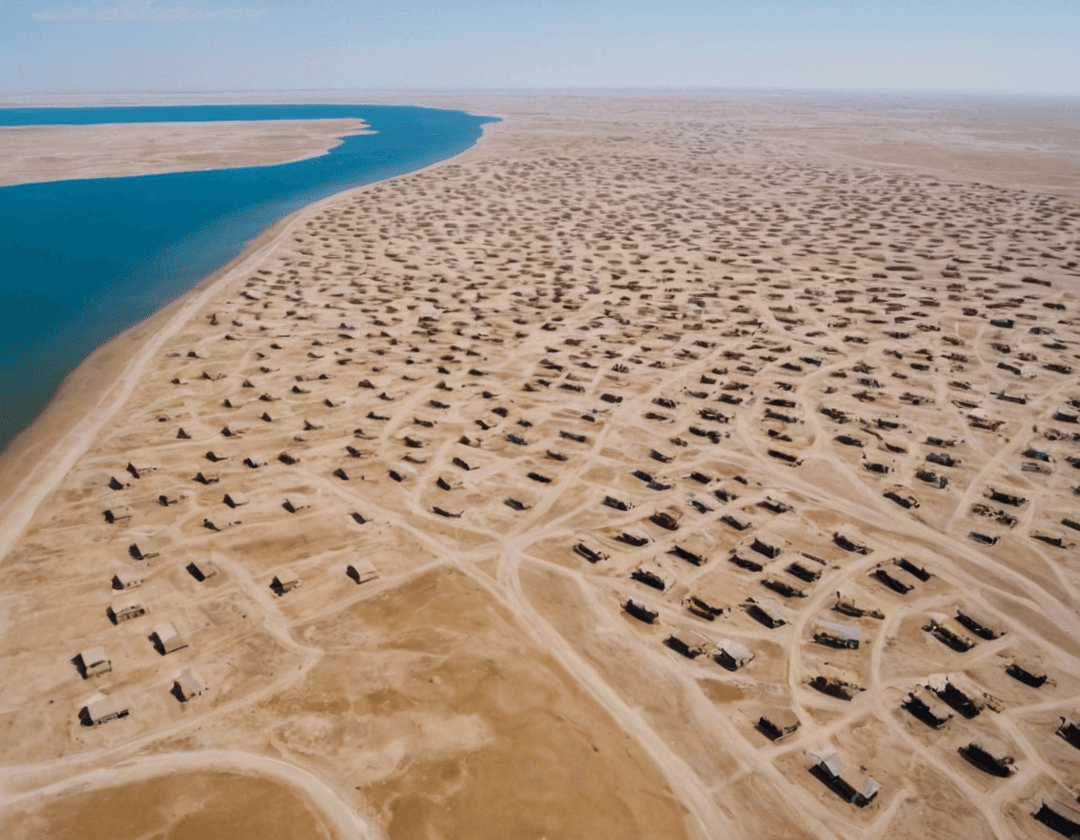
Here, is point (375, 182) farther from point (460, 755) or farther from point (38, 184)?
point (460, 755)

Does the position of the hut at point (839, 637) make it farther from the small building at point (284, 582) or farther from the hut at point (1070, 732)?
the small building at point (284, 582)

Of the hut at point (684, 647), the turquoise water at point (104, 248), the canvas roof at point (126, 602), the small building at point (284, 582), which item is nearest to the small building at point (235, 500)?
the small building at point (284, 582)

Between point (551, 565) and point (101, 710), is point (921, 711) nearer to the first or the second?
point (551, 565)

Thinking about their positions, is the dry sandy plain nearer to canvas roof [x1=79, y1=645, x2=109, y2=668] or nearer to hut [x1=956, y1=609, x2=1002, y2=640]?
hut [x1=956, y1=609, x2=1002, y2=640]

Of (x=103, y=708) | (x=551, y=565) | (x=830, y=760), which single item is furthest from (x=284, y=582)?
(x=830, y=760)

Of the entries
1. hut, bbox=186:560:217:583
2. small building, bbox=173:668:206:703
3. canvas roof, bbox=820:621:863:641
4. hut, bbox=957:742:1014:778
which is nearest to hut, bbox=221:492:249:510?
hut, bbox=186:560:217:583
